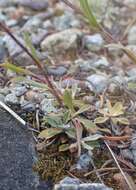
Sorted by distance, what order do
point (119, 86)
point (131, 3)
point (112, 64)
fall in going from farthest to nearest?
point (131, 3) → point (112, 64) → point (119, 86)

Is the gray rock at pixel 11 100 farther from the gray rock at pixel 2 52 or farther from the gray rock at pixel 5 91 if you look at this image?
the gray rock at pixel 2 52

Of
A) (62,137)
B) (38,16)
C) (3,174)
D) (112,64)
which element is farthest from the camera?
(38,16)

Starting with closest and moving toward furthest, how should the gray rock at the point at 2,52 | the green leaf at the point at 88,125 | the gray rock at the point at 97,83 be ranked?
the green leaf at the point at 88,125
the gray rock at the point at 97,83
the gray rock at the point at 2,52

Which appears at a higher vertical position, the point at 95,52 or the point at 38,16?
the point at 38,16

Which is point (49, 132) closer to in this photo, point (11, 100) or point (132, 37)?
point (11, 100)

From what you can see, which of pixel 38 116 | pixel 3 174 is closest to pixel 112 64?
pixel 38 116

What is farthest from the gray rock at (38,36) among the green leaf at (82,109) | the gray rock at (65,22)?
the green leaf at (82,109)

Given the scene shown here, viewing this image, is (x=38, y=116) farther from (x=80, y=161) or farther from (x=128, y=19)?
(x=128, y=19)
